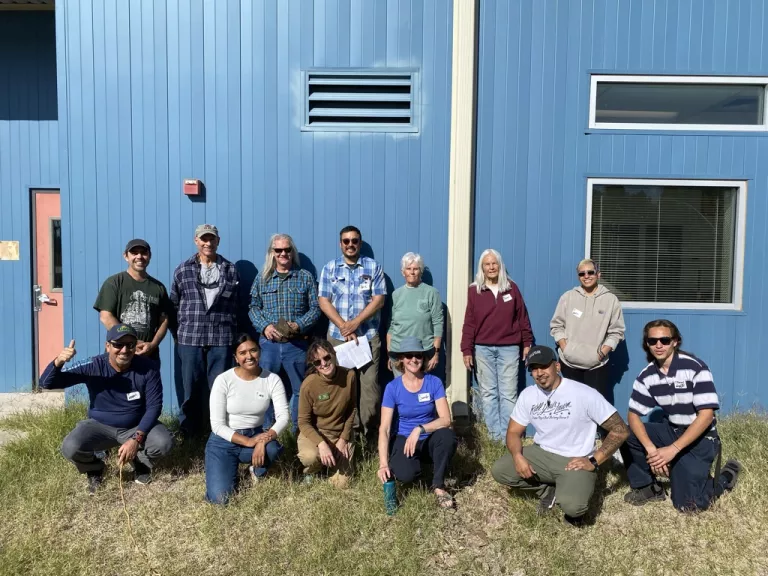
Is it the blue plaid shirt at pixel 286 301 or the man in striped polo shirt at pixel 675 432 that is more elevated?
the blue plaid shirt at pixel 286 301

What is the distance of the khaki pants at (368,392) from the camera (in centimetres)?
465

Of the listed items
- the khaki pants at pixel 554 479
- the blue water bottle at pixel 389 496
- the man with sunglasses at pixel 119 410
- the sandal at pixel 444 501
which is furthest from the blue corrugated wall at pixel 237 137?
the blue water bottle at pixel 389 496

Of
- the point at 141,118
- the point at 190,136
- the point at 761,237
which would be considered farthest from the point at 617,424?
the point at 141,118

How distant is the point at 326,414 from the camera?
3.90m

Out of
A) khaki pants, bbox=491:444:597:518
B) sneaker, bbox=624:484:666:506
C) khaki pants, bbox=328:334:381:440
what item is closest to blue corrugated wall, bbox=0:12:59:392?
khaki pants, bbox=328:334:381:440

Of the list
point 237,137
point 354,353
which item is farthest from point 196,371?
point 237,137

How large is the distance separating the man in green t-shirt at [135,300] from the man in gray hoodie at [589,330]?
3.24m

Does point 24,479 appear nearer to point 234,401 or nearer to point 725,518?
point 234,401

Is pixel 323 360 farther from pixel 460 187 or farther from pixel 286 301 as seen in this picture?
pixel 460 187

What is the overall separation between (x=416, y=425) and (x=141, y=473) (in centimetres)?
197

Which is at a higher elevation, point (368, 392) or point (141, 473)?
point (368, 392)

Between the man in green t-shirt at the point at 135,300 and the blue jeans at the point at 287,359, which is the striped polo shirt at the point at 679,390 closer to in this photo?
the blue jeans at the point at 287,359

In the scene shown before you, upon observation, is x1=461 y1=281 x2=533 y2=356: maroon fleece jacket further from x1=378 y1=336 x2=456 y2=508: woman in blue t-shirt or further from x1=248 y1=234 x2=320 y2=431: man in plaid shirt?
x1=248 y1=234 x2=320 y2=431: man in plaid shirt

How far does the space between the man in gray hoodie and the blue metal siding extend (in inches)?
18.4
